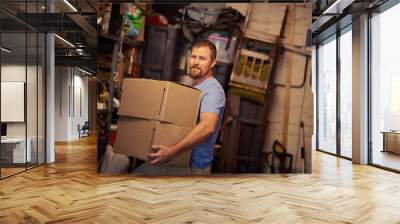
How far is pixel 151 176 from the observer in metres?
6.89

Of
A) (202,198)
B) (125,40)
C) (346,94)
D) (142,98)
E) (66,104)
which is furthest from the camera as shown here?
(66,104)

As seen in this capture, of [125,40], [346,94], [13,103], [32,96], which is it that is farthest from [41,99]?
[346,94]

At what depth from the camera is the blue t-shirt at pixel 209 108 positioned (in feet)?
22.3

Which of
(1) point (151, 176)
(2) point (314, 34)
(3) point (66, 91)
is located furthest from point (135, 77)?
(3) point (66, 91)

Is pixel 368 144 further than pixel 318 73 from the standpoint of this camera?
No

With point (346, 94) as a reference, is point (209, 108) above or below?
below

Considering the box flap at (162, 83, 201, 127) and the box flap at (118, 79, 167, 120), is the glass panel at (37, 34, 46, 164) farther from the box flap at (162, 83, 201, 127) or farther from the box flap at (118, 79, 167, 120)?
the box flap at (162, 83, 201, 127)

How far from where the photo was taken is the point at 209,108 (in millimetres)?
6805

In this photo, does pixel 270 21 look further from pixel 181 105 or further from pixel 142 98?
pixel 142 98

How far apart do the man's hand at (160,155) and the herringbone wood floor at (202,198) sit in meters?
0.32

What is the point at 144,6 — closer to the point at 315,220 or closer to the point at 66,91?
the point at 315,220

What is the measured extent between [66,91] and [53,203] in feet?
40.0

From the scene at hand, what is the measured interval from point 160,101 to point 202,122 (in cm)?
81

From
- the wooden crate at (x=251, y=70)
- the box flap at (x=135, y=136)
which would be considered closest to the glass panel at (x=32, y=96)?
the box flap at (x=135, y=136)
